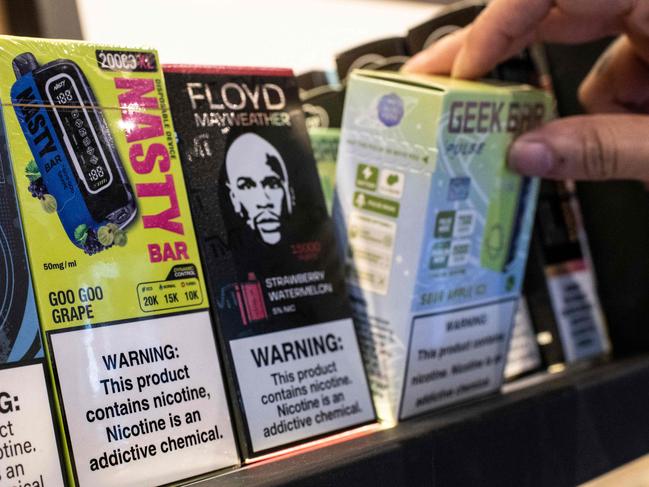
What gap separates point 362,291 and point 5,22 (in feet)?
1.61

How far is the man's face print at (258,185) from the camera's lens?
2.18ft

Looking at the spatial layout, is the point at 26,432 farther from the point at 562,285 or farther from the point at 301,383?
the point at 562,285

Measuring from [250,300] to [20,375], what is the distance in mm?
192

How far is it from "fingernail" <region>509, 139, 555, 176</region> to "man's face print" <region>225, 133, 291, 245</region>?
25cm

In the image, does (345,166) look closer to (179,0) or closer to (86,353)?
(86,353)

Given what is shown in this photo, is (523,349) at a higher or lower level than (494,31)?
lower

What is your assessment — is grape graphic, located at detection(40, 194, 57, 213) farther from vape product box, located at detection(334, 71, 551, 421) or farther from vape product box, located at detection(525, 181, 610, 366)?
vape product box, located at detection(525, 181, 610, 366)

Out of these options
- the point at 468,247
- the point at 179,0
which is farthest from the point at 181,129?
the point at 179,0

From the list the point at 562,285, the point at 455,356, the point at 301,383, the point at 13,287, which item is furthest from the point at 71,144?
the point at 562,285

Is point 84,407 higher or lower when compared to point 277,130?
lower

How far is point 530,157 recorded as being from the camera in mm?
786

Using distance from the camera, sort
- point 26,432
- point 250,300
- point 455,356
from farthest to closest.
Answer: point 455,356 < point 250,300 < point 26,432

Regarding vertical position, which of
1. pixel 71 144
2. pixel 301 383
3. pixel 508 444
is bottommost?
pixel 508 444

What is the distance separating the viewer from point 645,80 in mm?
1046
